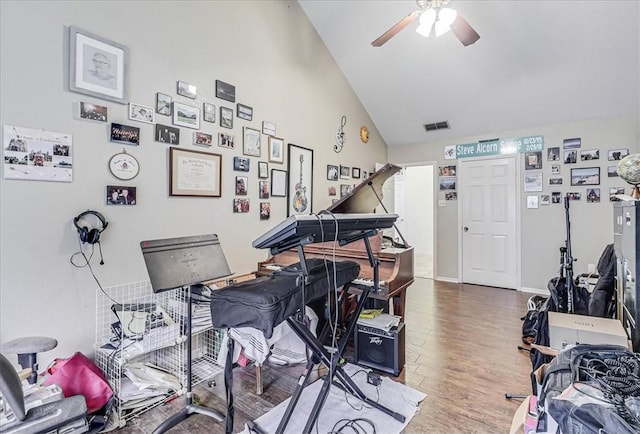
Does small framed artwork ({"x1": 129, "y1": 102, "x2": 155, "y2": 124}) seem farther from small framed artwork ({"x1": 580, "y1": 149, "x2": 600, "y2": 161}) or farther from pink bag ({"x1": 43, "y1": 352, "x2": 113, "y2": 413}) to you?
small framed artwork ({"x1": 580, "y1": 149, "x2": 600, "y2": 161})

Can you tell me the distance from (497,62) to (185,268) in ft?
14.1

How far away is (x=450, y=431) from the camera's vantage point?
186cm

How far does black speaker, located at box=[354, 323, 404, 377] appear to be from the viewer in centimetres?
247

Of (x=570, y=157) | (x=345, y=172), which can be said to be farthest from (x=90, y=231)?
(x=570, y=157)

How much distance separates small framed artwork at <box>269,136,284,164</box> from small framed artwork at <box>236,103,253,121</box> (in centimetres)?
34

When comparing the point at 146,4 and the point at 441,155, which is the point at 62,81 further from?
the point at 441,155

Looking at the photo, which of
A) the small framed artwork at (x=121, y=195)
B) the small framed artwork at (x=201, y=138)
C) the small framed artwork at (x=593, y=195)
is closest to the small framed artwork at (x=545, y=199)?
the small framed artwork at (x=593, y=195)

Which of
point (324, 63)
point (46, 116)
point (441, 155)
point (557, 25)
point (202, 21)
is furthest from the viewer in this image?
point (441, 155)

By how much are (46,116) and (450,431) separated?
303 centimetres

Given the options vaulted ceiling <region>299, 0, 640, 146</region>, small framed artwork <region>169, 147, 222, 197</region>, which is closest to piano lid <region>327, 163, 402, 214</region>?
small framed artwork <region>169, 147, 222, 197</region>

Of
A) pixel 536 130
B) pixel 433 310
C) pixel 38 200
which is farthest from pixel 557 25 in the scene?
pixel 38 200

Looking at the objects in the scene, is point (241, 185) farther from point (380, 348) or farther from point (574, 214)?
point (574, 214)

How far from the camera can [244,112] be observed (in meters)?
3.20

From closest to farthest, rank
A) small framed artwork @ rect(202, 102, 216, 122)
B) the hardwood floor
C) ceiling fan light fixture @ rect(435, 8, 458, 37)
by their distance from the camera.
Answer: the hardwood floor, ceiling fan light fixture @ rect(435, 8, 458, 37), small framed artwork @ rect(202, 102, 216, 122)
